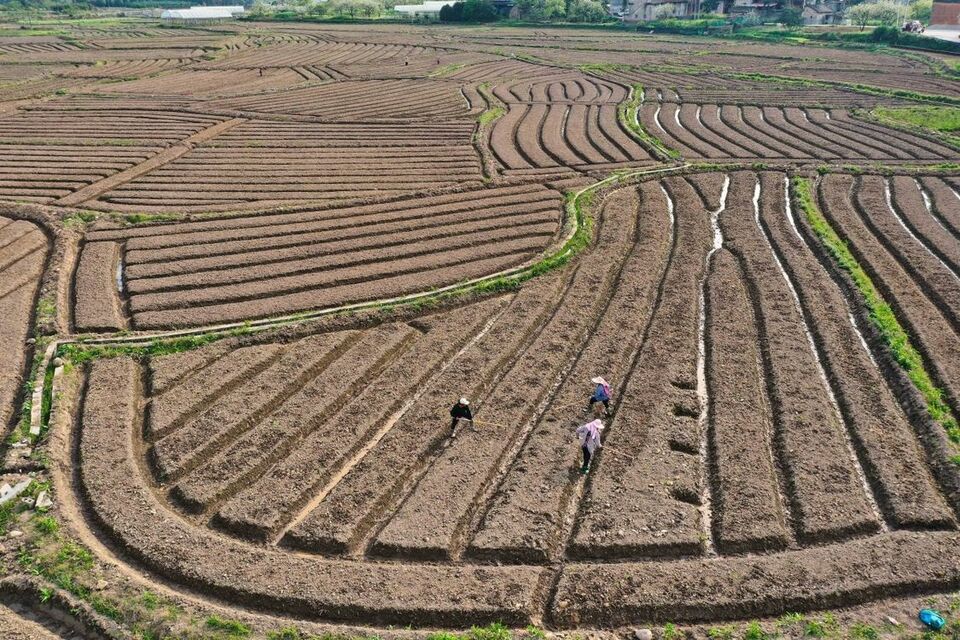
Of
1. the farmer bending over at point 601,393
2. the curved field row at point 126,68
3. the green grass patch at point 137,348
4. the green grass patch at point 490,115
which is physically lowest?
the green grass patch at point 137,348

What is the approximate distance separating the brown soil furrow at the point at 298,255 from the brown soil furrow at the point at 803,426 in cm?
851

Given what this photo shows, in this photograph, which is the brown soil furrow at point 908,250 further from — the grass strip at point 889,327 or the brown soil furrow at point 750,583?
the brown soil furrow at point 750,583

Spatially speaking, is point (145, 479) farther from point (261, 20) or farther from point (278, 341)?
point (261, 20)

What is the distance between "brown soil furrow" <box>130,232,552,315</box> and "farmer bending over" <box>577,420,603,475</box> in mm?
10146

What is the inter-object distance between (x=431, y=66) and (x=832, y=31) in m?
63.3

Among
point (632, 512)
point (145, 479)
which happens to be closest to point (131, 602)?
point (145, 479)

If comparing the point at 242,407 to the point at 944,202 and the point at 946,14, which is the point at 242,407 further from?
the point at 946,14

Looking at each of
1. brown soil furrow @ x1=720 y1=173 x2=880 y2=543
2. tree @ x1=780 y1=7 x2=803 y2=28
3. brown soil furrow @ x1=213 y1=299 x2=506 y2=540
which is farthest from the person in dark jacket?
tree @ x1=780 y1=7 x2=803 y2=28

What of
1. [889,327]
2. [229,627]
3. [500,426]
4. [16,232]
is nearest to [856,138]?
[889,327]

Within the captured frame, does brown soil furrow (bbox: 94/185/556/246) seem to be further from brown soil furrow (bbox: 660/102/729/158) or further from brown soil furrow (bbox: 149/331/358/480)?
brown soil furrow (bbox: 660/102/729/158)

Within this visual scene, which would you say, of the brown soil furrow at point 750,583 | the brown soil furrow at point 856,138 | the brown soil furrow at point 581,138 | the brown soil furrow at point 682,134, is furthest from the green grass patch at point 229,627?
the brown soil furrow at point 856,138

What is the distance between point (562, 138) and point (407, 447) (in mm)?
28776

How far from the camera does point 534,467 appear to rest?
13062 millimetres

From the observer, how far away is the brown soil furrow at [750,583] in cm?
1021
